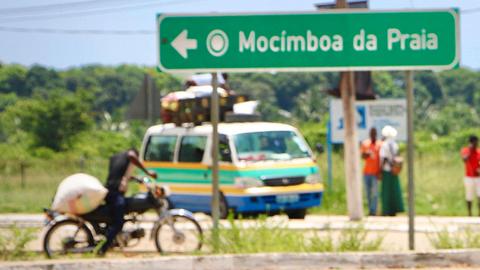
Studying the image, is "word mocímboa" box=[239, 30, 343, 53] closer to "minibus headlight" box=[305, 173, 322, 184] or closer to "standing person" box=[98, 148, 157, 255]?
"standing person" box=[98, 148, 157, 255]

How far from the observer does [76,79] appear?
10938cm

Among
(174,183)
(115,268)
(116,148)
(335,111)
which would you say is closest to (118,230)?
(115,268)

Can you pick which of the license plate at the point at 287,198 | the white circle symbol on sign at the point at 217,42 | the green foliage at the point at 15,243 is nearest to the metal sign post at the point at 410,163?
the white circle symbol on sign at the point at 217,42

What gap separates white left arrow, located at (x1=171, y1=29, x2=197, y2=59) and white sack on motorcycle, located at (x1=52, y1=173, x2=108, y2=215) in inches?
84.4

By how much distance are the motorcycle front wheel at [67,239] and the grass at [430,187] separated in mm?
10677

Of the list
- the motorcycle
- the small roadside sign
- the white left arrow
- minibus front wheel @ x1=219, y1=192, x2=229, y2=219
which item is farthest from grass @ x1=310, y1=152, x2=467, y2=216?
the white left arrow

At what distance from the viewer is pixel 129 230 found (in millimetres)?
15047

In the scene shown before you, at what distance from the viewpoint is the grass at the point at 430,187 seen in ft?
82.6

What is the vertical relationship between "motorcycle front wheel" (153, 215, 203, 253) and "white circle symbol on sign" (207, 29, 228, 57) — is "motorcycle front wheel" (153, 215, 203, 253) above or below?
below

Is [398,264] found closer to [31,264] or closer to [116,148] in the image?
[31,264]

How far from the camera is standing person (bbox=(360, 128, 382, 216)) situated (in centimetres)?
2267

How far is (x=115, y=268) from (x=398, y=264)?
294cm

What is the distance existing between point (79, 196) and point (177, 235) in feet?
4.13

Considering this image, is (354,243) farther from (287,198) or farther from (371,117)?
(371,117)
